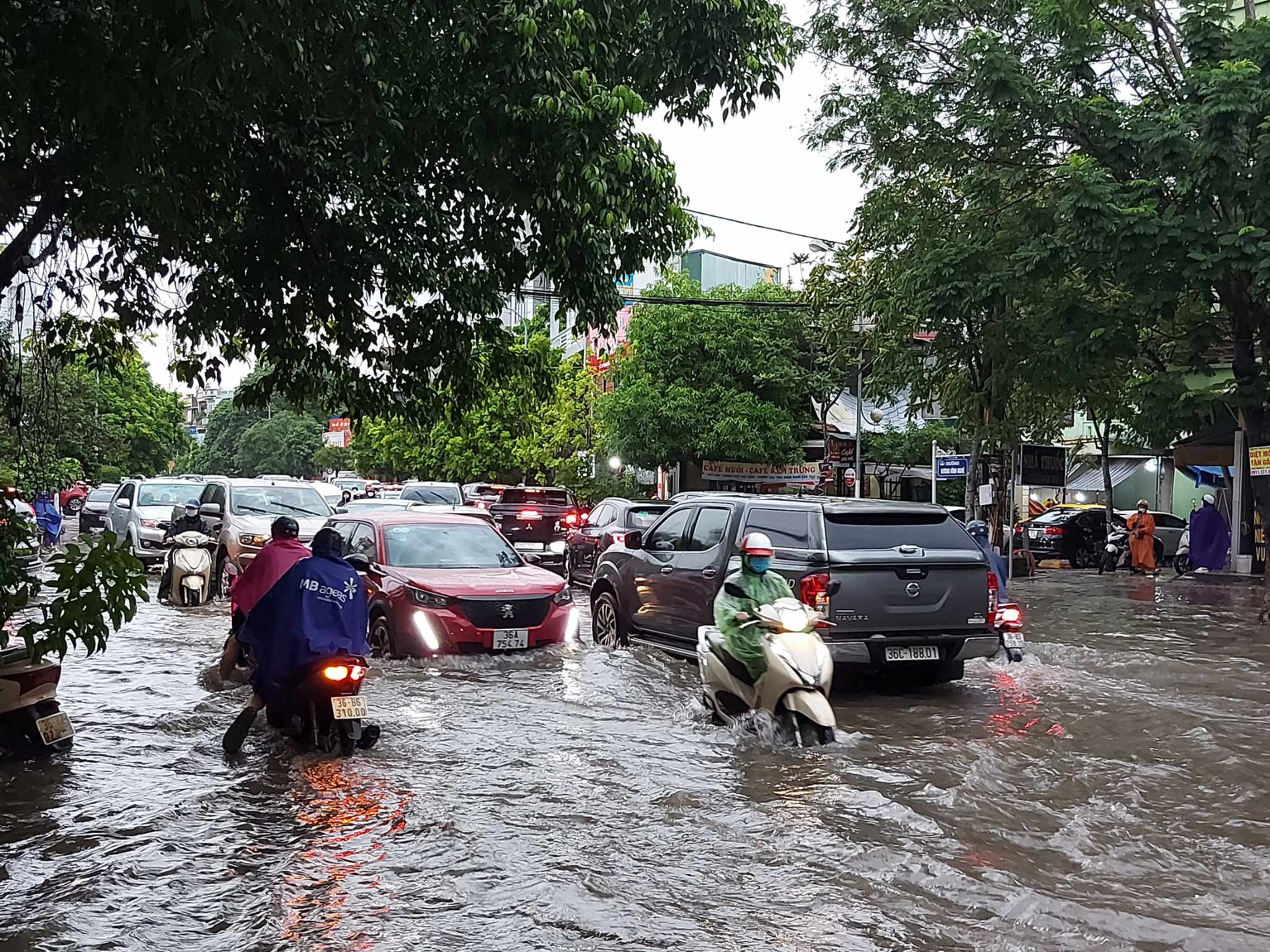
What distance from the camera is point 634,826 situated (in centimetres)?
A: 687

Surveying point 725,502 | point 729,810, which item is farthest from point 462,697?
point 729,810

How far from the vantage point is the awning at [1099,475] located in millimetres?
48812

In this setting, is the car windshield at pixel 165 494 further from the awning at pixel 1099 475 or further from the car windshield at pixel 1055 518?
the awning at pixel 1099 475

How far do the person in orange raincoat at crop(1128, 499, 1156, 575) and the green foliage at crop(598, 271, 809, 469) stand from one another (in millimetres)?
12688

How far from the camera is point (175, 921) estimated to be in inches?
212

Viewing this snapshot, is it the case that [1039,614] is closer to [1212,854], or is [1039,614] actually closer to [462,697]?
[462,697]

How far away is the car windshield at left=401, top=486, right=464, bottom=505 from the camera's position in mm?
29453

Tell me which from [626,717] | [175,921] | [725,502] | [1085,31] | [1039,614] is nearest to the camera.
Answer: [175,921]

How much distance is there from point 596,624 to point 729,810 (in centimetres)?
692

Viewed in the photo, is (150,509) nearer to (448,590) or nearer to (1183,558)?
(448,590)

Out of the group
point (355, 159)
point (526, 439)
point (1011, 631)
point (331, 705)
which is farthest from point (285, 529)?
point (526, 439)

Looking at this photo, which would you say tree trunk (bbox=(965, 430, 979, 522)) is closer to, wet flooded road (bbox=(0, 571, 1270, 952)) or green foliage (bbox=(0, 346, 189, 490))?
wet flooded road (bbox=(0, 571, 1270, 952))

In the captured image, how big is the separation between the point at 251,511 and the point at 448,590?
936 centimetres

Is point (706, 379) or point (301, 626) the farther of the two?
point (706, 379)
